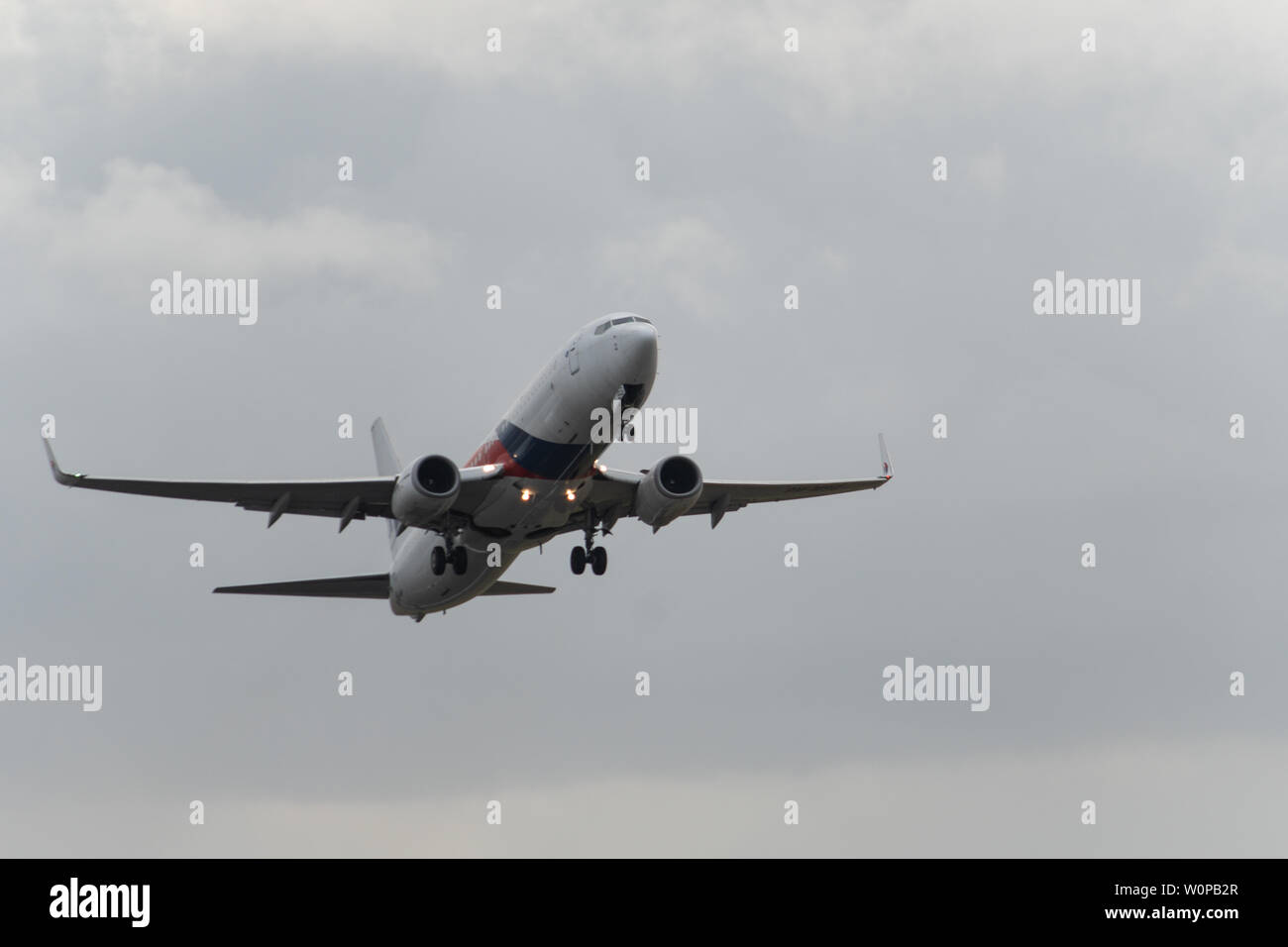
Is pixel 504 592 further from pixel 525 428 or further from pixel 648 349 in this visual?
pixel 648 349

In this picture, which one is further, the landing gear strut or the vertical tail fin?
the vertical tail fin

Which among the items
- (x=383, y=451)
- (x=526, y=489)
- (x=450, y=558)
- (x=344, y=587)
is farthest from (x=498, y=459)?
(x=383, y=451)

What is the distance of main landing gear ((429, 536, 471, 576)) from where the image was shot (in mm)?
53219

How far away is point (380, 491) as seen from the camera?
2064 inches

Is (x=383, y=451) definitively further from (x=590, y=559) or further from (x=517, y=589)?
(x=590, y=559)

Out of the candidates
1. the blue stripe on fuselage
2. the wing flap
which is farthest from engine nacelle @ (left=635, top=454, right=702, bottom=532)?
the wing flap

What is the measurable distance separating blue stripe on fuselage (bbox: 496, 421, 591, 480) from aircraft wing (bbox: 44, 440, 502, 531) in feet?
3.30

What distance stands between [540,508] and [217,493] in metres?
9.68

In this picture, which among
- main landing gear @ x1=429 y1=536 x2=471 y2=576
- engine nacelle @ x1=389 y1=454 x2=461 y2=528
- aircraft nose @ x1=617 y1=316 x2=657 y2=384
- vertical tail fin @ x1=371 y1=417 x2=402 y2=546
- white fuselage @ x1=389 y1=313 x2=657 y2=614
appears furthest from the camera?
vertical tail fin @ x1=371 y1=417 x2=402 y2=546

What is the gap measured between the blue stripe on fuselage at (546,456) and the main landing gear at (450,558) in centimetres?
478

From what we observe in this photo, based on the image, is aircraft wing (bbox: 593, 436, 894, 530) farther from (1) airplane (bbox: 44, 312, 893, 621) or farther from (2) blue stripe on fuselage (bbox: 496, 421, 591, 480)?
(2) blue stripe on fuselage (bbox: 496, 421, 591, 480)
